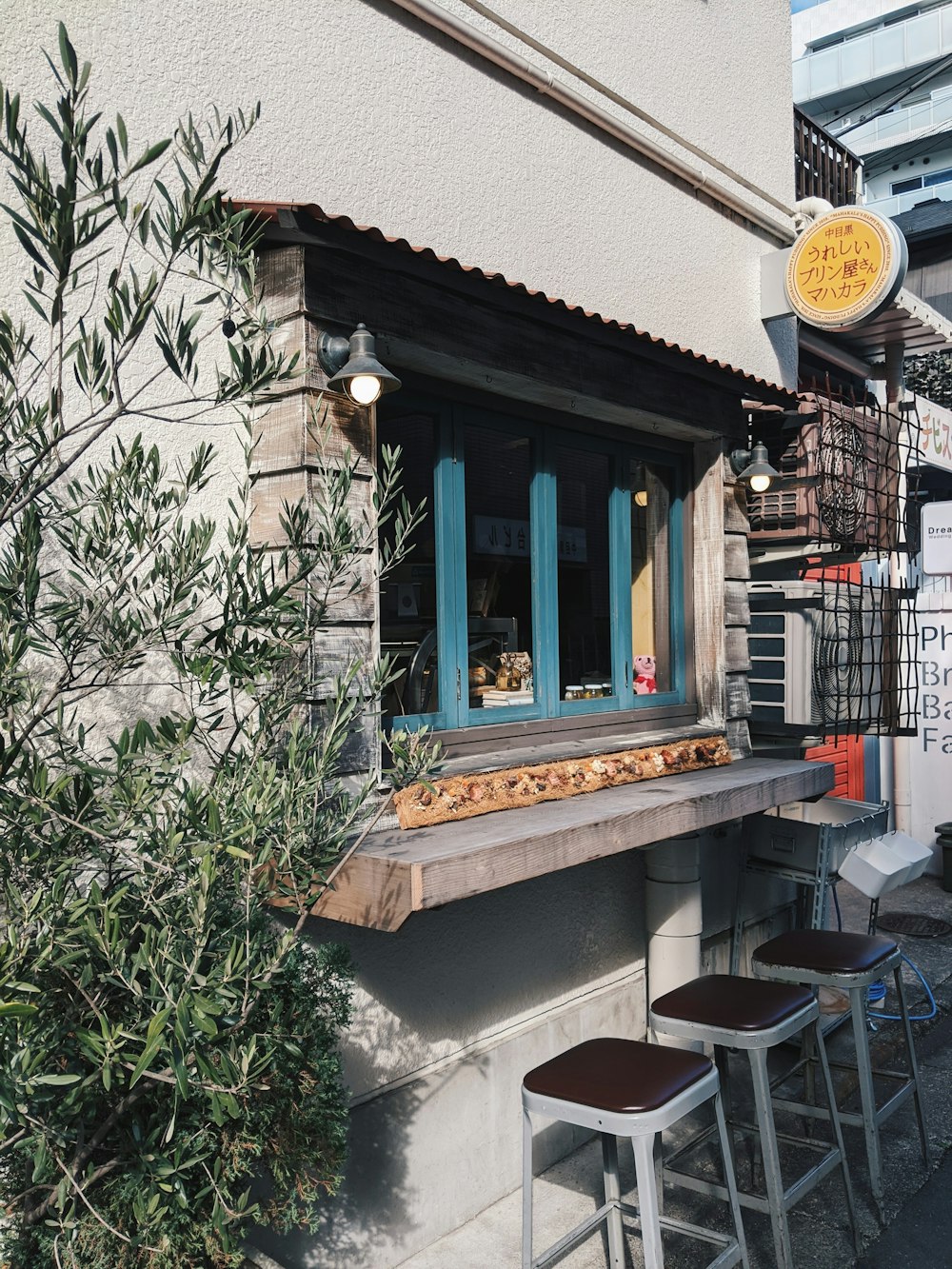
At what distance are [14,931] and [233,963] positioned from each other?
1.27ft

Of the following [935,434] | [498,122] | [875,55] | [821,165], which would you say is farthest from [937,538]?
[875,55]

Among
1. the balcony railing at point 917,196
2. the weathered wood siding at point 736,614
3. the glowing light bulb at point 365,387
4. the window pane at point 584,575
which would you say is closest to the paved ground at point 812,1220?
the weathered wood siding at point 736,614

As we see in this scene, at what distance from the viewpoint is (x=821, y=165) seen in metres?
7.38

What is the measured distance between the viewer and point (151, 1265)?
2.19 meters

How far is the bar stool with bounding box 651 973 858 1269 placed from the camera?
334 centimetres

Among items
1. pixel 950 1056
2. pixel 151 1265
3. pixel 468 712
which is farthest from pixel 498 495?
pixel 950 1056

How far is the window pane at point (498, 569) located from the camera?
3.92 metres

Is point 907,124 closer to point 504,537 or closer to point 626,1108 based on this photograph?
point 504,537

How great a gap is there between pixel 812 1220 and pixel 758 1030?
1.24m

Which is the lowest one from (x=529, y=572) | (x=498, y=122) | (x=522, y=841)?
(x=522, y=841)

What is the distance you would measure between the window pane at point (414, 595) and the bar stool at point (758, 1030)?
138cm

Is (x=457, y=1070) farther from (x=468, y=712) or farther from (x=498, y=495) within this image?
(x=498, y=495)

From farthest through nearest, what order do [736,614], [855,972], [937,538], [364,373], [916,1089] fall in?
[937,538] → [736,614] → [916,1089] → [855,972] → [364,373]

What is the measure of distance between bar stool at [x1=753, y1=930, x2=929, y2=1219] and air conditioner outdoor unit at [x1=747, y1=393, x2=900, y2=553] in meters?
2.09
